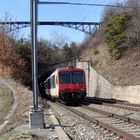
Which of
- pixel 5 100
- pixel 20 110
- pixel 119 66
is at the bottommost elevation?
pixel 20 110

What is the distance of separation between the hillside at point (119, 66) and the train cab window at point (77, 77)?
7.78 metres

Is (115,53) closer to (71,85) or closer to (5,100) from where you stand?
(71,85)

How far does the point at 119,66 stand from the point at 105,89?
5468 mm

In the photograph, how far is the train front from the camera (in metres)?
44.1

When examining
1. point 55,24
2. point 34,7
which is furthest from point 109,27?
point 34,7

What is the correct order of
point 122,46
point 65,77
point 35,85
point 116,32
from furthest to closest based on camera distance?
point 122,46, point 116,32, point 65,77, point 35,85

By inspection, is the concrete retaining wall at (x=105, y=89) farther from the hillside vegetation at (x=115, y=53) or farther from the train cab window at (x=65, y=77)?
the train cab window at (x=65, y=77)

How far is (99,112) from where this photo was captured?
30094mm

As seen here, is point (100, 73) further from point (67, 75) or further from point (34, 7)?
point (34, 7)

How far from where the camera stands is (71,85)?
44.7 m

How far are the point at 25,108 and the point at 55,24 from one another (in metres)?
70.1

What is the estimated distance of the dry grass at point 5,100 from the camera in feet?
93.0

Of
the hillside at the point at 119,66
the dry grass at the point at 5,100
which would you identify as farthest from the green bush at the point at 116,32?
the dry grass at the point at 5,100

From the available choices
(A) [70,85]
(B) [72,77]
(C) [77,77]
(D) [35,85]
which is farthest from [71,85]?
(D) [35,85]
